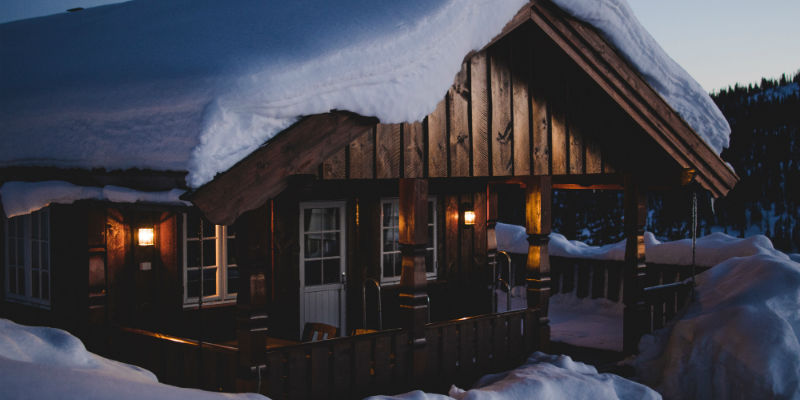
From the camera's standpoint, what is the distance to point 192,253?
33.2 feet

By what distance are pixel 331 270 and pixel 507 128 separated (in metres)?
4.04

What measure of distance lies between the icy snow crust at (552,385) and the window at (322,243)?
11.6 feet

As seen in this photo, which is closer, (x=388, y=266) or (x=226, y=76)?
(x=226, y=76)

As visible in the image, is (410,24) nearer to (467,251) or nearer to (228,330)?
(228,330)

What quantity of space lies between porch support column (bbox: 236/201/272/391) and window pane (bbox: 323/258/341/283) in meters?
4.65

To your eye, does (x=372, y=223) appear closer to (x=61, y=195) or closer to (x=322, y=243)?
(x=322, y=243)

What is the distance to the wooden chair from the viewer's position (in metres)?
9.36

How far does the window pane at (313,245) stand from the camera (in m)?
11.2

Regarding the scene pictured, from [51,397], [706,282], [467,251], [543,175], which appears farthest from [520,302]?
[51,397]

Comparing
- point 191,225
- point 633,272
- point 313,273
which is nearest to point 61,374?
point 191,225

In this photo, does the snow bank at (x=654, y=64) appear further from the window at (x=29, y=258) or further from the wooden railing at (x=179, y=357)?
the window at (x=29, y=258)

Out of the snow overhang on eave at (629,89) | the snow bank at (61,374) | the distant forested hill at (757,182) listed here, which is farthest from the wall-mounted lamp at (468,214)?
the distant forested hill at (757,182)

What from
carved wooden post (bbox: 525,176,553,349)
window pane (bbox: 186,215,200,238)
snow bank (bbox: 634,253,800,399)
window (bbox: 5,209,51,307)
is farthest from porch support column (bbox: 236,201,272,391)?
snow bank (bbox: 634,253,800,399)

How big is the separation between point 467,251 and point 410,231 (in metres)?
5.34
